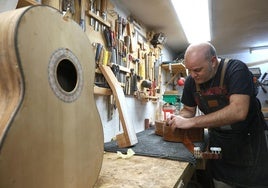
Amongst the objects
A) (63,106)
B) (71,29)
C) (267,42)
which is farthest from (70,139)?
(267,42)

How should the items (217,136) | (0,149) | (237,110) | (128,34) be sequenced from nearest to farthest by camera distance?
(0,149) < (237,110) < (217,136) < (128,34)

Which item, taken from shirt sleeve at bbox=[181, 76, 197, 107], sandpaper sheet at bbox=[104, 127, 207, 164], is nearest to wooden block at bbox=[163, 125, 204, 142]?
sandpaper sheet at bbox=[104, 127, 207, 164]

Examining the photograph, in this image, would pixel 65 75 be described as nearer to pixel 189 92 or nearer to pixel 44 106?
pixel 44 106

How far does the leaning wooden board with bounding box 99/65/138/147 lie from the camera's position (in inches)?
54.5

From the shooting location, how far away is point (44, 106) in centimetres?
57

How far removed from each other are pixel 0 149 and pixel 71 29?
44 centimetres

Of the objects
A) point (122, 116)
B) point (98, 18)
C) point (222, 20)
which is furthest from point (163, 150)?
point (222, 20)

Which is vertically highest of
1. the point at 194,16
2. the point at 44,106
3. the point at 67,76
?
the point at 194,16

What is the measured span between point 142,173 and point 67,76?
0.49 m

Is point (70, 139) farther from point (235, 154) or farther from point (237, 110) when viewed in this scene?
point (235, 154)

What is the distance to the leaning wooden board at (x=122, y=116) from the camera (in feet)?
4.54

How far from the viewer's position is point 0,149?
0.44 meters

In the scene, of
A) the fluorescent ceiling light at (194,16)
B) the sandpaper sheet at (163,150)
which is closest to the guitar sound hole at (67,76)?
the sandpaper sheet at (163,150)

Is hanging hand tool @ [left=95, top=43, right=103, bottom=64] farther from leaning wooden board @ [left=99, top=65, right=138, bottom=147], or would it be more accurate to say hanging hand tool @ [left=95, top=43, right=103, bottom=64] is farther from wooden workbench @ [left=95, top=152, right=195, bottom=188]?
wooden workbench @ [left=95, top=152, right=195, bottom=188]
